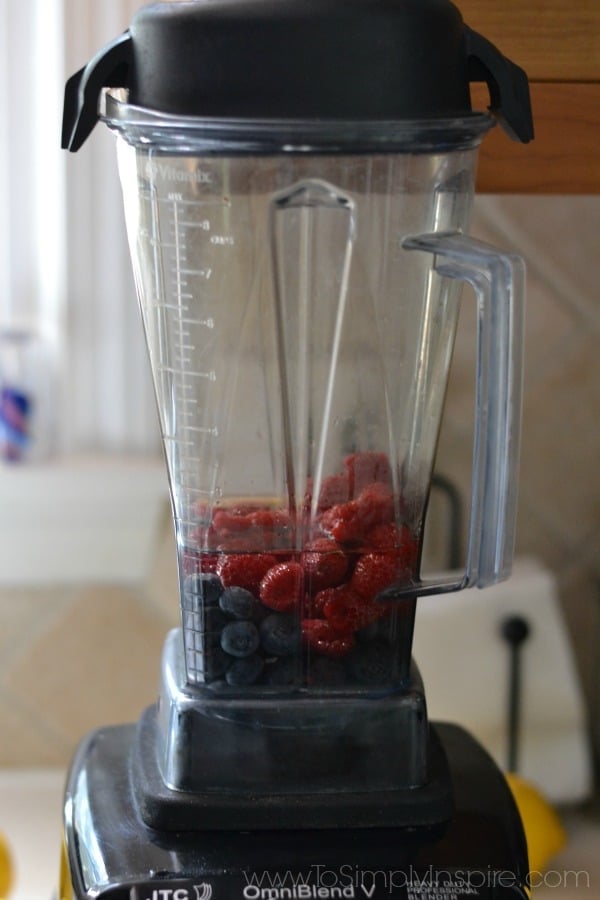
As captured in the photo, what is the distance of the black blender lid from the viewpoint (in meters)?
0.49

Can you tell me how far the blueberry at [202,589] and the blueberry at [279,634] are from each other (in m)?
0.03

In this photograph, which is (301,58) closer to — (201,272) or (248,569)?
(201,272)

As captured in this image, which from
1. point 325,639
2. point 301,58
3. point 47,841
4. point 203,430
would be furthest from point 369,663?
point 47,841

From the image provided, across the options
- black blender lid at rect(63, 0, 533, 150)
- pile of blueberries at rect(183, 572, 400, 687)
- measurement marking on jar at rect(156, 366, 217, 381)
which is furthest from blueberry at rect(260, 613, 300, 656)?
black blender lid at rect(63, 0, 533, 150)

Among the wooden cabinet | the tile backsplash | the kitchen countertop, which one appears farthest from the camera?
the tile backsplash

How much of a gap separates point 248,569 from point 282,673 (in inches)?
2.1

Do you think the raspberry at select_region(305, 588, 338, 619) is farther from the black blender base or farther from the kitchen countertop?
the kitchen countertop

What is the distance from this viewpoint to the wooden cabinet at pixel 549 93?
621 mm

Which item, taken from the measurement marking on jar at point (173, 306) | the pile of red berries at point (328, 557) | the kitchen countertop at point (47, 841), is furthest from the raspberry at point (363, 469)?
the kitchen countertop at point (47, 841)

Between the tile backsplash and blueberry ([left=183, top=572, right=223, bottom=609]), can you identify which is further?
the tile backsplash

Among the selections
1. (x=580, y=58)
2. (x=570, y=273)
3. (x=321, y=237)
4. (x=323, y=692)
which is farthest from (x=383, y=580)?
(x=570, y=273)

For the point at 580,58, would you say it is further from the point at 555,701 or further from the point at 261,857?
the point at 555,701

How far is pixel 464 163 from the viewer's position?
0.55 m

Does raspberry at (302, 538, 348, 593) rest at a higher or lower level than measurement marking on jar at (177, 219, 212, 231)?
lower
